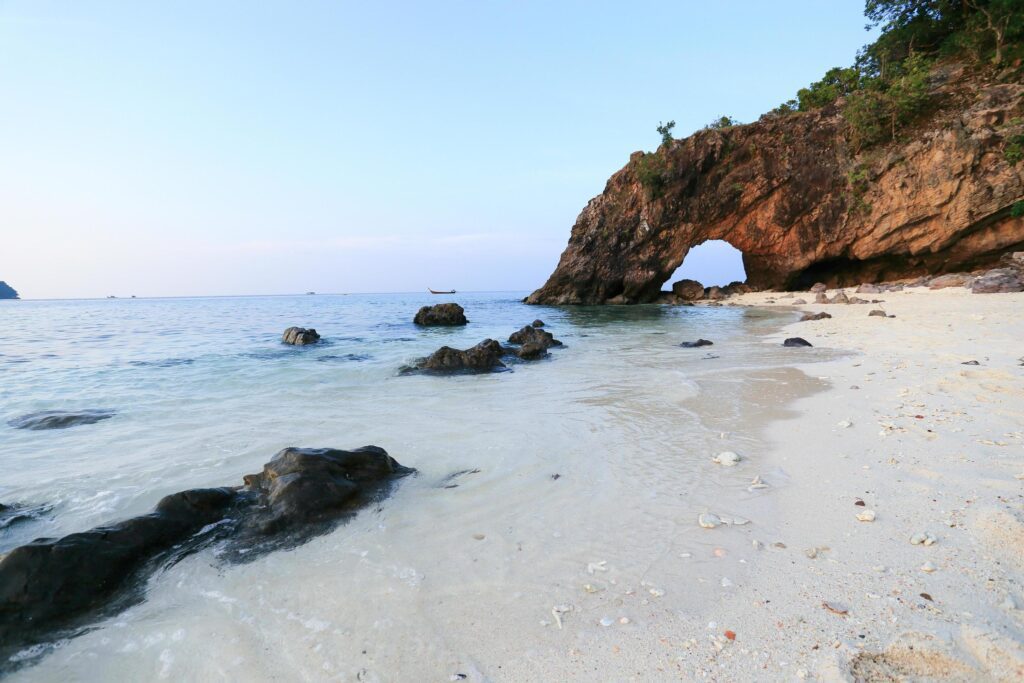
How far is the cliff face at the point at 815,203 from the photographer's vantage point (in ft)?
83.8

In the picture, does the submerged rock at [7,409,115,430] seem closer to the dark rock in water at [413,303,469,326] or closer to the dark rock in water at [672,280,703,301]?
the dark rock in water at [413,303,469,326]

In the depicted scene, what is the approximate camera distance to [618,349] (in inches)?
538

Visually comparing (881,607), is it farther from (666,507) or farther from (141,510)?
(141,510)

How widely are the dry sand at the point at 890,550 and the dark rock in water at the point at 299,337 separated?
50.4 feet

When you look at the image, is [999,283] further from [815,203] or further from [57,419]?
[57,419]

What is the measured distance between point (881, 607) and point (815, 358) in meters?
8.88

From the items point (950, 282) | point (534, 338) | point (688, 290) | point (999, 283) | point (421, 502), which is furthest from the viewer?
point (688, 290)

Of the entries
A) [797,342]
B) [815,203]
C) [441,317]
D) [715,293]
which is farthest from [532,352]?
[715,293]

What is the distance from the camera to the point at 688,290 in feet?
134

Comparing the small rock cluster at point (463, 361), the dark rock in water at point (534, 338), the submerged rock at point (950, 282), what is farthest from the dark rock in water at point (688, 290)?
the small rock cluster at point (463, 361)

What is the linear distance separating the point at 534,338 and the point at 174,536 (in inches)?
453

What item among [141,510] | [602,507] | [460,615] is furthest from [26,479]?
[602,507]

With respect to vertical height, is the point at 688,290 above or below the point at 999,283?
above

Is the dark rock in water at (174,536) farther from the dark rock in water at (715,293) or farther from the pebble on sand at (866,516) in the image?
the dark rock in water at (715,293)
